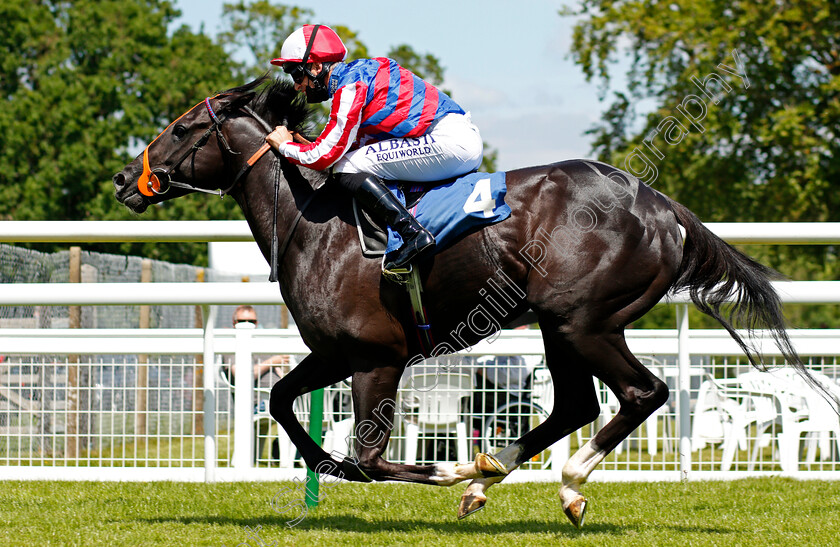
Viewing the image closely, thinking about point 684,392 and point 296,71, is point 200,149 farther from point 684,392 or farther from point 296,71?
point 684,392

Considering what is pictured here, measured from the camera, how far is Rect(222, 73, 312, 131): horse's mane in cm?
448

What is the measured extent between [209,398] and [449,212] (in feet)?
6.64

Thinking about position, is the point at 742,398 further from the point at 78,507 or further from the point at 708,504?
the point at 78,507

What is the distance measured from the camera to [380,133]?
164 inches

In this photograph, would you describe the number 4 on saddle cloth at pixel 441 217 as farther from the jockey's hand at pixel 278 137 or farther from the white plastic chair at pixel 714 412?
the white plastic chair at pixel 714 412

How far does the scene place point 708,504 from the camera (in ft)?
15.4

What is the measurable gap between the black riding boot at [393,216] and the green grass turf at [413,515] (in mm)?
1163

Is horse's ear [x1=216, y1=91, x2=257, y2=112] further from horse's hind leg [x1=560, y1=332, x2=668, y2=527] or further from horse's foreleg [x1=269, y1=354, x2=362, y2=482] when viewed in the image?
horse's hind leg [x1=560, y1=332, x2=668, y2=527]

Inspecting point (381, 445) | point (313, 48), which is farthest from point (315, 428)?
point (313, 48)

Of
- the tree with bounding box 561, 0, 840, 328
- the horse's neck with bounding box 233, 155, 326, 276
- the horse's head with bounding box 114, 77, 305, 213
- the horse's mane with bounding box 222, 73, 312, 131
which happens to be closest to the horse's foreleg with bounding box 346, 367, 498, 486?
the horse's neck with bounding box 233, 155, 326, 276

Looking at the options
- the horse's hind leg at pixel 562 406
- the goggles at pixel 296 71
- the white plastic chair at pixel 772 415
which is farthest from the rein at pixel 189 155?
the white plastic chair at pixel 772 415

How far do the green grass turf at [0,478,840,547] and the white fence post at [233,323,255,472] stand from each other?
0.95 ft

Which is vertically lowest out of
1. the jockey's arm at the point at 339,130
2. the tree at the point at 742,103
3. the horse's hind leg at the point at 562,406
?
the horse's hind leg at the point at 562,406

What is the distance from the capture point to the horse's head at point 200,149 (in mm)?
4445
